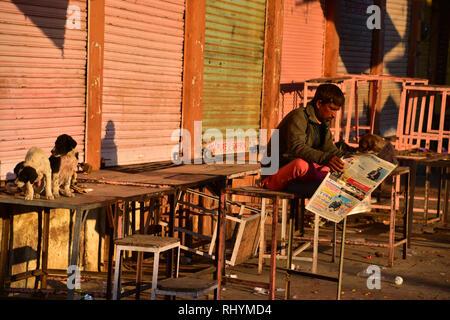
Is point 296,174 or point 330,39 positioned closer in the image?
point 296,174

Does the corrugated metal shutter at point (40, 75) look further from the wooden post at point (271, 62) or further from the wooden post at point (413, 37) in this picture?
the wooden post at point (413, 37)

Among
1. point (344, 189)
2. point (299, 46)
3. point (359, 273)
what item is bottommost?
point (359, 273)

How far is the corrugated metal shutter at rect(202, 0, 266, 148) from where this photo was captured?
11000 millimetres

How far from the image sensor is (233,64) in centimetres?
1166

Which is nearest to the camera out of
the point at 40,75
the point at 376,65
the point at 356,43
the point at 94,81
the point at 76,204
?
the point at 76,204

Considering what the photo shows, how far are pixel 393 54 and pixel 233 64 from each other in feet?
25.2

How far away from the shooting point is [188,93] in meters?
10.4

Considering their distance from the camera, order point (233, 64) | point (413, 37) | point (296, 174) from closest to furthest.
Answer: point (296, 174) → point (233, 64) → point (413, 37)

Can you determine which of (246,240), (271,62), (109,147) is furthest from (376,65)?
(109,147)

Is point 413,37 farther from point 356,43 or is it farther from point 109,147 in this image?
point 109,147

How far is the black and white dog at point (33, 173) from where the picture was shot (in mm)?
6090

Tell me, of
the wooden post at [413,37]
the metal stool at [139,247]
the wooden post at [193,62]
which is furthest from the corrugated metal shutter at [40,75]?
the wooden post at [413,37]
